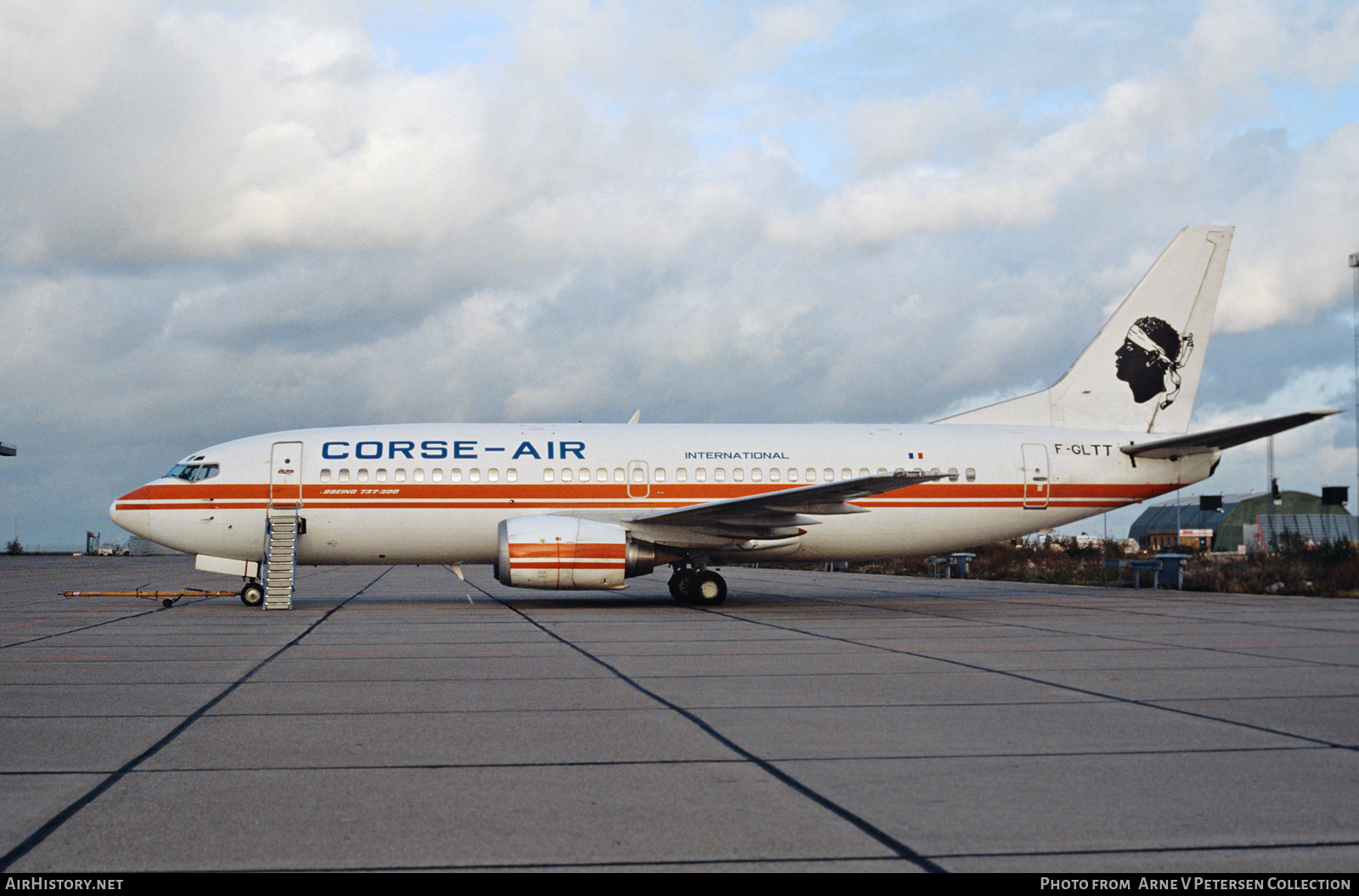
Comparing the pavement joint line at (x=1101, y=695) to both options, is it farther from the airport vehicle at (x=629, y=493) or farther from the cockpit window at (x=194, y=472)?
the cockpit window at (x=194, y=472)

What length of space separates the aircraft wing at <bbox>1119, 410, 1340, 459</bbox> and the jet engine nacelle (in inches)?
437

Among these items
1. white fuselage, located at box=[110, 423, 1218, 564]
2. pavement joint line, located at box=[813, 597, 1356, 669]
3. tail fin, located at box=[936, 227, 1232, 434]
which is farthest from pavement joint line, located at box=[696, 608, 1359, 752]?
tail fin, located at box=[936, 227, 1232, 434]

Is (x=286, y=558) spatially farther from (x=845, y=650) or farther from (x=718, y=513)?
(x=845, y=650)

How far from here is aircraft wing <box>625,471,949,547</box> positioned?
18619 millimetres

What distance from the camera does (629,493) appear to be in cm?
2075

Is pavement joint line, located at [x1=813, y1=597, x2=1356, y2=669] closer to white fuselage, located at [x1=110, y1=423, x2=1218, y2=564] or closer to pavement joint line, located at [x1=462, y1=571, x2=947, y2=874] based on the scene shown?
white fuselage, located at [x1=110, y1=423, x2=1218, y2=564]

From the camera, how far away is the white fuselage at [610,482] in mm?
20266

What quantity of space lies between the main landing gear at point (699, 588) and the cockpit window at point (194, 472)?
30.0ft

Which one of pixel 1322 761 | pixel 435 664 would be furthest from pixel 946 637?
pixel 1322 761


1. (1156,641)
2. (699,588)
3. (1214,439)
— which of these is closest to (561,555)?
(699,588)

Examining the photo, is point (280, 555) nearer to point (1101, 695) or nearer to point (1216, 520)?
point (1101, 695)

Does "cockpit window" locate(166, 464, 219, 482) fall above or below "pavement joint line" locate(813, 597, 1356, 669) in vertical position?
above

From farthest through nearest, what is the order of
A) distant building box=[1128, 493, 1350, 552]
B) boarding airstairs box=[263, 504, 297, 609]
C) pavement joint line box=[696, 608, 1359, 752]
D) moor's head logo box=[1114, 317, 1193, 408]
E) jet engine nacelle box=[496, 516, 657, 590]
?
distant building box=[1128, 493, 1350, 552] → moor's head logo box=[1114, 317, 1193, 408] → boarding airstairs box=[263, 504, 297, 609] → jet engine nacelle box=[496, 516, 657, 590] → pavement joint line box=[696, 608, 1359, 752]

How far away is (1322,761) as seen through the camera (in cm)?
606
